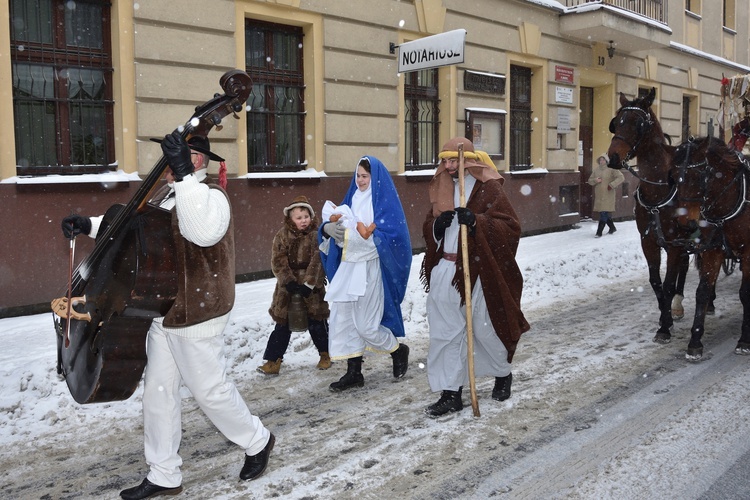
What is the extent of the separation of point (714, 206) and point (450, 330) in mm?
3208

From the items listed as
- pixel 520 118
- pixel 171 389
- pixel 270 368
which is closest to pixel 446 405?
pixel 270 368

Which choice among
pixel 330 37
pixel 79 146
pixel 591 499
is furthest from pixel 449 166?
pixel 330 37

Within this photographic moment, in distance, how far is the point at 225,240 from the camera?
11.7 feet

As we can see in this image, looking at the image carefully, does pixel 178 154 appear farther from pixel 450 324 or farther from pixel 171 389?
pixel 450 324

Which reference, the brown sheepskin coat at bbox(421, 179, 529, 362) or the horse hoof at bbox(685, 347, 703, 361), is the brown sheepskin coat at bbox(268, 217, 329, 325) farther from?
the horse hoof at bbox(685, 347, 703, 361)

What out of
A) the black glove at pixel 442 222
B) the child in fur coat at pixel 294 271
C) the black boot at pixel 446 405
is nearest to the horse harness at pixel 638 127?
the black glove at pixel 442 222

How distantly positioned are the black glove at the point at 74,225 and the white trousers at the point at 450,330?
229 cm

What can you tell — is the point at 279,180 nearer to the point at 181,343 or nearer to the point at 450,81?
the point at 450,81

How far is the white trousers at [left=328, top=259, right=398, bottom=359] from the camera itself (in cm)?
542

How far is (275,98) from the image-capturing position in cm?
1001

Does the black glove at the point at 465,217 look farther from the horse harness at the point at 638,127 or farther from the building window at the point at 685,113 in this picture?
the building window at the point at 685,113

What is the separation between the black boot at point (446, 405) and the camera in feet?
15.5

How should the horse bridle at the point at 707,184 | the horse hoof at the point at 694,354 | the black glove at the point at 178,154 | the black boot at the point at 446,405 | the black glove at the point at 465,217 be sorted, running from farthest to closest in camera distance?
1. the horse bridle at the point at 707,184
2. the horse hoof at the point at 694,354
3. the black boot at the point at 446,405
4. the black glove at the point at 465,217
5. the black glove at the point at 178,154

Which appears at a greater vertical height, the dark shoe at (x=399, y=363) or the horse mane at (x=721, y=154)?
the horse mane at (x=721, y=154)
